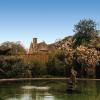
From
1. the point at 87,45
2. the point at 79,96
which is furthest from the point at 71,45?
the point at 79,96

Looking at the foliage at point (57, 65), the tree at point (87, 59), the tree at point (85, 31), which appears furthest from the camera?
the tree at point (85, 31)

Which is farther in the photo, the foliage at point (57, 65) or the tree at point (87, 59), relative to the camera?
the foliage at point (57, 65)

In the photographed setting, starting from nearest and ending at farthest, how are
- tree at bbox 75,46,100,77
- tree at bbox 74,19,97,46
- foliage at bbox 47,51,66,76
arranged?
tree at bbox 75,46,100,77 → foliage at bbox 47,51,66,76 → tree at bbox 74,19,97,46

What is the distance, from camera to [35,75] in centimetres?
5006

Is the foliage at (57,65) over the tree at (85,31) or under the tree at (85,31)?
under

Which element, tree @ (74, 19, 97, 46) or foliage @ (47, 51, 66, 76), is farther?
tree @ (74, 19, 97, 46)

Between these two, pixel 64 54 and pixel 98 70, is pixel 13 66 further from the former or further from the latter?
pixel 98 70

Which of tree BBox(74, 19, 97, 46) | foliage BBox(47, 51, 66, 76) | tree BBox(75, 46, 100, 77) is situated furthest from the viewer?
tree BBox(74, 19, 97, 46)

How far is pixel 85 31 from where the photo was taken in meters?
60.5

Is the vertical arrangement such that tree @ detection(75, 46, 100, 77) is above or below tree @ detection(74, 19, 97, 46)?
below

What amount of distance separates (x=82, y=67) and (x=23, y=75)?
796 centimetres

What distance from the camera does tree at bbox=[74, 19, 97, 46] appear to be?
59656mm

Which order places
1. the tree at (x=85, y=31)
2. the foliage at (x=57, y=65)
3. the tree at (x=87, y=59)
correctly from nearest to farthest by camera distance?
the tree at (x=87, y=59) < the foliage at (x=57, y=65) < the tree at (x=85, y=31)

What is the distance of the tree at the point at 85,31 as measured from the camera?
59.7m
